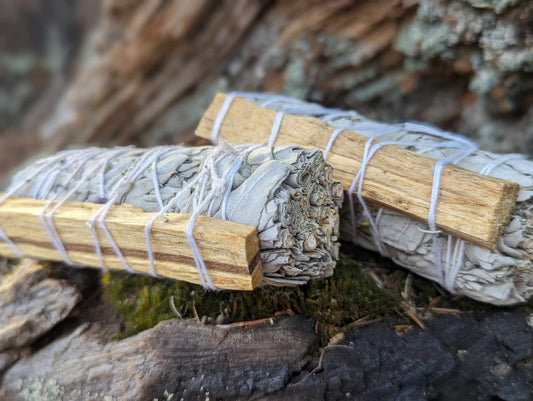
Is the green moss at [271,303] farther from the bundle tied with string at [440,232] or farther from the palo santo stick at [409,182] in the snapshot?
the palo santo stick at [409,182]

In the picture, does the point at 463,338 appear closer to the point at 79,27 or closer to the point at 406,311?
the point at 406,311

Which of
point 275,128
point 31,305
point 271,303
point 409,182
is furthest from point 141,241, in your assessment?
point 409,182

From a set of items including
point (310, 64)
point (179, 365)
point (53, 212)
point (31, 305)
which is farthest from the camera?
point (310, 64)

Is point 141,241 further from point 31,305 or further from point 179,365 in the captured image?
point 31,305

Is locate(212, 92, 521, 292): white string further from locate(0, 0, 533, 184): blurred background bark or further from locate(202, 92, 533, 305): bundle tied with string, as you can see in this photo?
locate(0, 0, 533, 184): blurred background bark

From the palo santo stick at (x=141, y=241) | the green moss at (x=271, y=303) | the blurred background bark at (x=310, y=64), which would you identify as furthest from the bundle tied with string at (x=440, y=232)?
the blurred background bark at (x=310, y=64)

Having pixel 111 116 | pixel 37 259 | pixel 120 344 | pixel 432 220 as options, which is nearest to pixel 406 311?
pixel 432 220
